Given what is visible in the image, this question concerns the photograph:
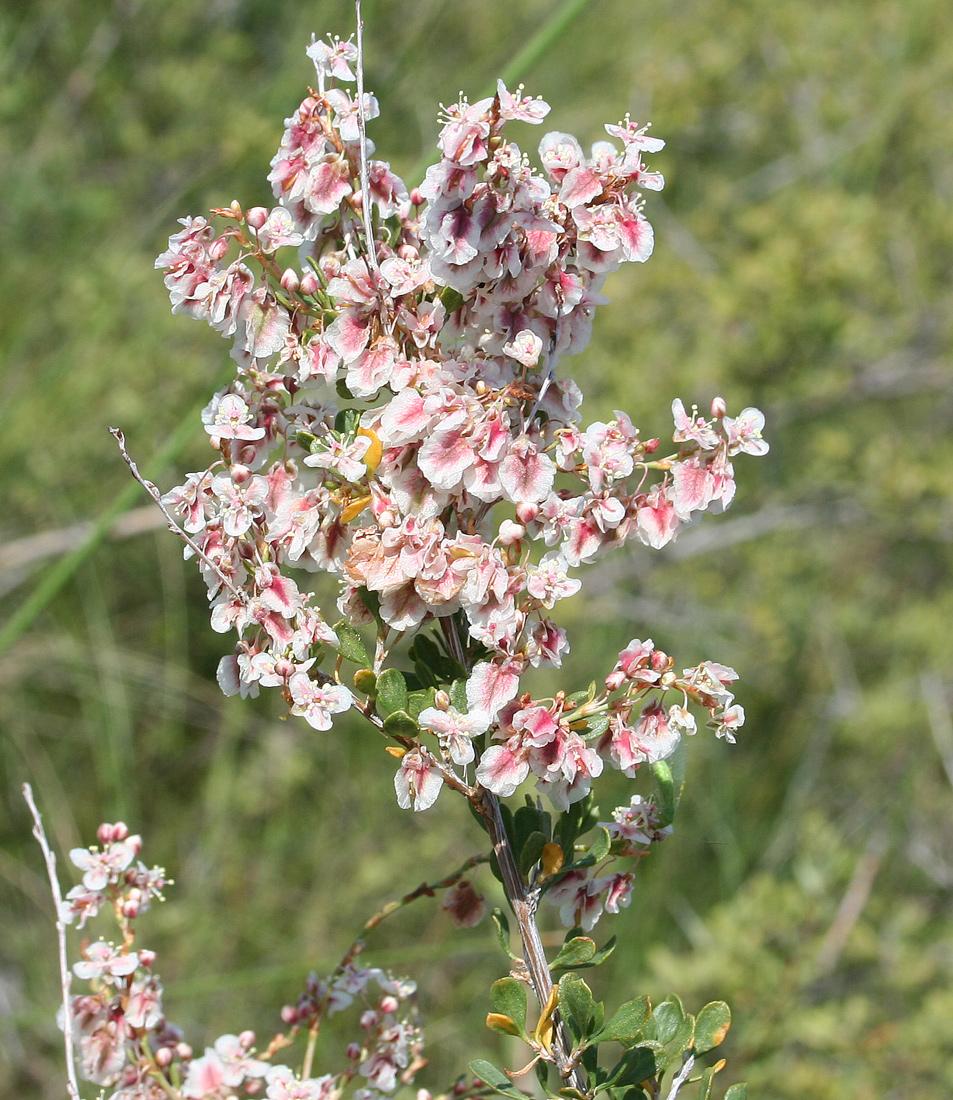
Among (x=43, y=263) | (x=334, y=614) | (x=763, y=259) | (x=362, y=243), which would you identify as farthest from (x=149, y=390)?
(x=362, y=243)

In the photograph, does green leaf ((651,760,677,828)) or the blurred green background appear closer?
green leaf ((651,760,677,828))

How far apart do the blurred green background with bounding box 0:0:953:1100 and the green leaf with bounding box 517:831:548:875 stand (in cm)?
161

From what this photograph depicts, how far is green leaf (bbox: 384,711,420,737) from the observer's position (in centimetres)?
90

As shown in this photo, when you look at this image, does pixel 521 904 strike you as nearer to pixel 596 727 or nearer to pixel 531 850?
pixel 531 850

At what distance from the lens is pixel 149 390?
3.25 metres

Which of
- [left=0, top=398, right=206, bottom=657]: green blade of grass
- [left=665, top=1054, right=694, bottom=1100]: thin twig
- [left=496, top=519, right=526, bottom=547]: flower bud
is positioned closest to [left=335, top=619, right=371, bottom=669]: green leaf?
[left=496, top=519, right=526, bottom=547]: flower bud

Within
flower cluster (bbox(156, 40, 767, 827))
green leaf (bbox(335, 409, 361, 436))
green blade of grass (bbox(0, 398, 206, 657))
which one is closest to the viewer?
flower cluster (bbox(156, 40, 767, 827))

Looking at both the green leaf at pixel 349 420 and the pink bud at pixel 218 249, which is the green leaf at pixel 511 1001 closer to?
the green leaf at pixel 349 420

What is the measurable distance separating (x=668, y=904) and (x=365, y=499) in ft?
7.95

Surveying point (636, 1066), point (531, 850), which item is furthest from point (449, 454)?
point (636, 1066)

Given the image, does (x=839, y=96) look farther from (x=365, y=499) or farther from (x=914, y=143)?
(x=365, y=499)

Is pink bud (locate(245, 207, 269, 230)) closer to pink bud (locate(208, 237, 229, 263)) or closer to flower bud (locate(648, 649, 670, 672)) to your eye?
pink bud (locate(208, 237, 229, 263))

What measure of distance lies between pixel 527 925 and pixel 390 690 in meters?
0.26

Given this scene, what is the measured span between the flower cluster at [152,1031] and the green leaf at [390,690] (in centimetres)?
40
